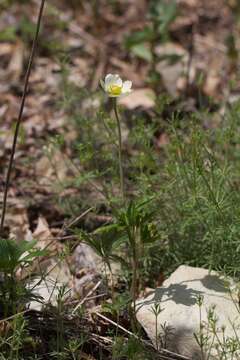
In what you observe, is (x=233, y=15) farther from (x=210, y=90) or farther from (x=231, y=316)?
(x=231, y=316)

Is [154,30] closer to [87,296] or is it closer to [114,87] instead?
[114,87]

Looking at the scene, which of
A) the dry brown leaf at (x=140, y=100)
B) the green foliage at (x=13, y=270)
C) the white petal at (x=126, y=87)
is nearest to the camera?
the green foliage at (x=13, y=270)

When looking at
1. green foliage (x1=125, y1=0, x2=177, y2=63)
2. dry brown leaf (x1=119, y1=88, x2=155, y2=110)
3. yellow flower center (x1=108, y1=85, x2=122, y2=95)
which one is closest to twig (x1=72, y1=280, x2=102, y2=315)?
yellow flower center (x1=108, y1=85, x2=122, y2=95)

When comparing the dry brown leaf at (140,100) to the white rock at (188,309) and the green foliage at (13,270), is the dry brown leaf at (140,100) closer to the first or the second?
the white rock at (188,309)

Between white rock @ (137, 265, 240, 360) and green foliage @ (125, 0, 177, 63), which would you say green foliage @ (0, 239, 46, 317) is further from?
green foliage @ (125, 0, 177, 63)

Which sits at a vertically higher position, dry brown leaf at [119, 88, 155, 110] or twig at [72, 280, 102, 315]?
dry brown leaf at [119, 88, 155, 110]

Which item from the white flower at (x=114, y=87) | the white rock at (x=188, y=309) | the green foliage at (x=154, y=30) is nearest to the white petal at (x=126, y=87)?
the white flower at (x=114, y=87)

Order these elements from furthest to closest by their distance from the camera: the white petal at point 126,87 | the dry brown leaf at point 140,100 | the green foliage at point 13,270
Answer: the dry brown leaf at point 140,100 → the white petal at point 126,87 → the green foliage at point 13,270
